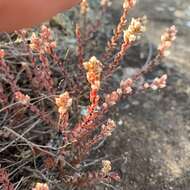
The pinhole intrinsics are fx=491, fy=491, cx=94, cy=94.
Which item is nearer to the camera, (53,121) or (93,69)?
(93,69)

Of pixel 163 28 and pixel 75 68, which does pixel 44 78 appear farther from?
pixel 163 28

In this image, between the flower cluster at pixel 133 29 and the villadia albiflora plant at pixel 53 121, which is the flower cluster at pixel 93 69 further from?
the flower cluster at pixel 133 29

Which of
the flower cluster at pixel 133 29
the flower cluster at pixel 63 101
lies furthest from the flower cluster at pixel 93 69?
the flower cluster at pixel 133 29

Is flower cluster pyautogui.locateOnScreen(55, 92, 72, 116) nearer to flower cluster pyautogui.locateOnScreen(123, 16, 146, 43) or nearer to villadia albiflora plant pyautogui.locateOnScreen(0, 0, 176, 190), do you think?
villadia albiflora plant pyautogui.locateOnScreen(0, 0, 176, 190)

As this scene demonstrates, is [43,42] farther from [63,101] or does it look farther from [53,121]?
[63,101]

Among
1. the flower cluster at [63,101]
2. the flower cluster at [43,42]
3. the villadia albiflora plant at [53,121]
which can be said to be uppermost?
the flower cluster at [43,42]

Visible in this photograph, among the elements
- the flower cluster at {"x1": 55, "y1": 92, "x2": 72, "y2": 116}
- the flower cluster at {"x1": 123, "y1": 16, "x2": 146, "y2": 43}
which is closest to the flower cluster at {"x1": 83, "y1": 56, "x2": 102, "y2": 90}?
the flower cluster at {"x1": 55, "y1": 92, "x2": 72, "y2": 116}

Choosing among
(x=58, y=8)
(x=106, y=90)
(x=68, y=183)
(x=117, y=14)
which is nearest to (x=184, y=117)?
(x=106, y=90)

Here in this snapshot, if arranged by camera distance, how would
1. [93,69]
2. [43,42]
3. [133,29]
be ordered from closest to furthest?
[93,69] → [133,29] → [43,42]

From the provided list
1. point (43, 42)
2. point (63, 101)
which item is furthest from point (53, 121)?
point (63, 101)

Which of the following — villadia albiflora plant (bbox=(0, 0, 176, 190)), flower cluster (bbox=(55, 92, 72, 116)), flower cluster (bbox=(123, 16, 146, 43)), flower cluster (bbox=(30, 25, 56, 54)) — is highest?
flower cluster (bbox=(123, 16, 146, 43))

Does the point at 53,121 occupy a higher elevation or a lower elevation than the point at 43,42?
lower
